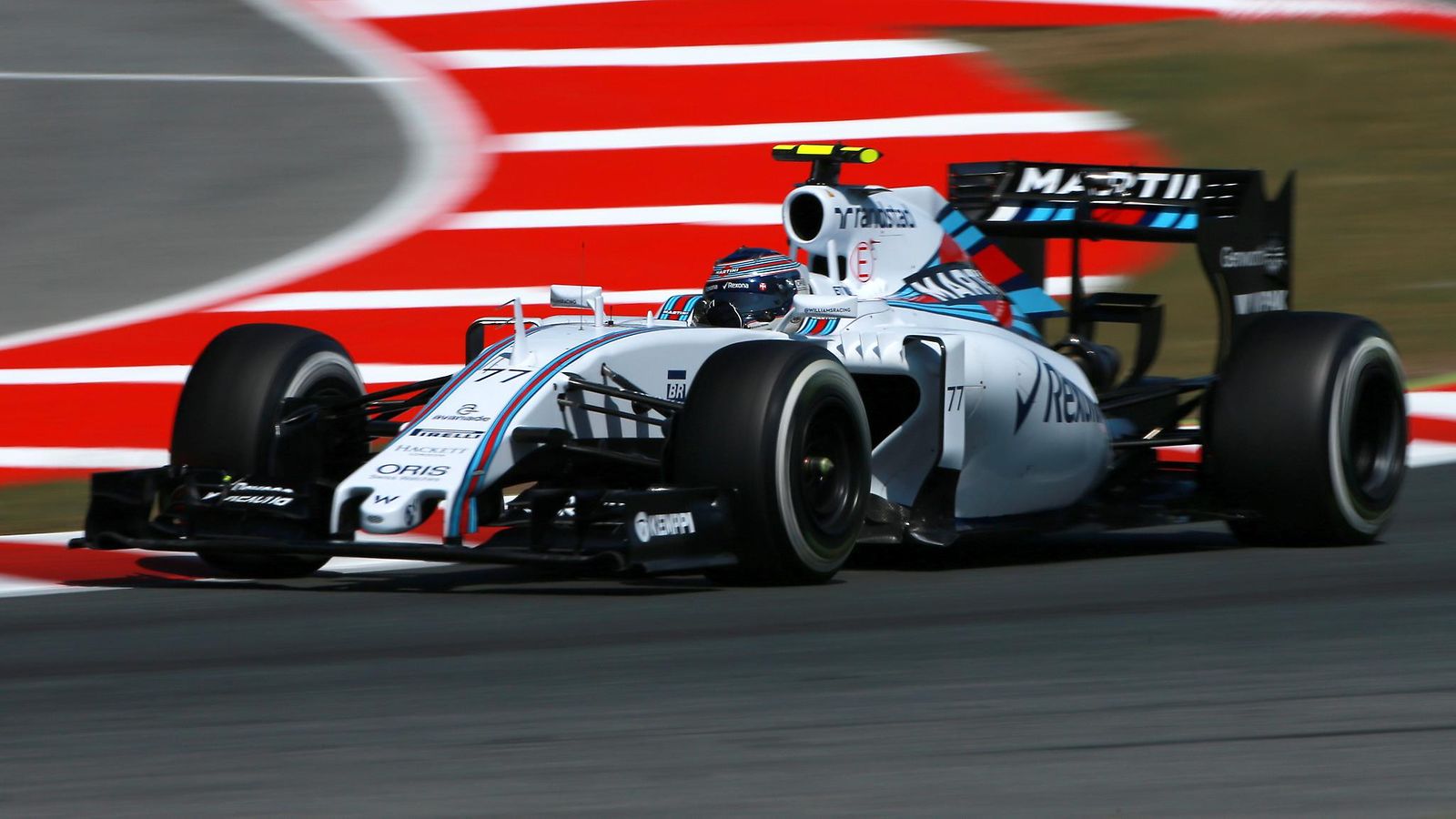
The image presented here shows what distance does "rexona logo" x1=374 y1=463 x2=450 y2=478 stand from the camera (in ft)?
20.5

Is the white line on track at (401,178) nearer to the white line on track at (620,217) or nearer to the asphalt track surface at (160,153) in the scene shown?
the asphalt track surface at (160,153)

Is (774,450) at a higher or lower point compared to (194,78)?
lower

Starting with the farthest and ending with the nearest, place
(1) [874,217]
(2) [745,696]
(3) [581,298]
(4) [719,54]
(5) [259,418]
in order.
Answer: (4) [719,54] < (1) [874,217] < (3) [581,298] < (5) [259,418] < (2) [745,696]

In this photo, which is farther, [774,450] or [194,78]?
[194,78]

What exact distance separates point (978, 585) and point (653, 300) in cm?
673

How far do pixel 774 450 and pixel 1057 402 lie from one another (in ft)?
5.31

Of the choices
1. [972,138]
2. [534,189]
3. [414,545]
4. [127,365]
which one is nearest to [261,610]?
[414,545]

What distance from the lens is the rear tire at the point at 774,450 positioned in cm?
626

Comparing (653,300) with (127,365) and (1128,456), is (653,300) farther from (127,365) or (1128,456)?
(1128,456)

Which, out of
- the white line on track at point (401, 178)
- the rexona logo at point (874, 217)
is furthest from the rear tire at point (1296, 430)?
the white line on track at point (401, 178)

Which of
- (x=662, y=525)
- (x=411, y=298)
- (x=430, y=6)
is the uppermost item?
(x=430, y=6)

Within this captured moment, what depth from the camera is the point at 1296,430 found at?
754 cm

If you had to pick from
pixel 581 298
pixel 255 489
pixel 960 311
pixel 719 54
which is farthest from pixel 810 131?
pixel 255 489

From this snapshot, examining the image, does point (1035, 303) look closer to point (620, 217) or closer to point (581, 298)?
point (581, 298)
